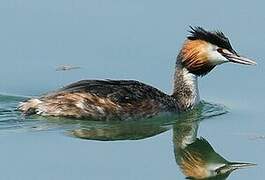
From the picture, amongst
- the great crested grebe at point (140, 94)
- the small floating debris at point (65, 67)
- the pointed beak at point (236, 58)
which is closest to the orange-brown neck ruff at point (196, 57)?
the great crested grebe at point (140, 94)

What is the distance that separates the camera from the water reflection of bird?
30.6 feet

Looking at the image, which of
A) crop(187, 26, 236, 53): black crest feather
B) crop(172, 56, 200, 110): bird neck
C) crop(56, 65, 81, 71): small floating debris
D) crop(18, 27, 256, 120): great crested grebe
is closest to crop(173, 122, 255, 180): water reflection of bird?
crop(18, 27, 256, 120): great crested grebe

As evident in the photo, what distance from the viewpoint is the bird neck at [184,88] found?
11.4m

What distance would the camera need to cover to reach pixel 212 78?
11.9 meters

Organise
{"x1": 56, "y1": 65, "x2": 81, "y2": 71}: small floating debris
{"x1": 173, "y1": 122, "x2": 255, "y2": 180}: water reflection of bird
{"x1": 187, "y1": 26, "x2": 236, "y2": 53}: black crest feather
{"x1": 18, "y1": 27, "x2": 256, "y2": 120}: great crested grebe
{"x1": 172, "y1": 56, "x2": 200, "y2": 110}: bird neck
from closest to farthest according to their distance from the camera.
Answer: {"x1": 173, "y1": 122, "x2": 255, "y2": 180}: water reflection of bird → {"x1": 18, "y1": 27, "x2": 256, "y2": 120}: great crested grebe → {"x1": 187, "y1": 26, "x2": 236, "y2": 53}: black crest feather → {"x1": 172, "y1": 56, "x2": 200, "y2": 110}: bird neck → {"x1": 56, "y1": 65, "x2": 81, "y2": 71}: small floating debris

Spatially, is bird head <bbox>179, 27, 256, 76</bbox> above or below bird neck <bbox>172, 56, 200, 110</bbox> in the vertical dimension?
above

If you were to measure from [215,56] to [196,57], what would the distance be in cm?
21

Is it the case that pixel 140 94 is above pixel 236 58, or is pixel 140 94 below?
below

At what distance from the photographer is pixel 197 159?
9.78 metres

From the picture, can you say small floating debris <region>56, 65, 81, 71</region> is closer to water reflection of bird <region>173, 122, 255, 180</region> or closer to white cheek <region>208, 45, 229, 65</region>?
white cheek <region>208, 45, 229, 65</region>

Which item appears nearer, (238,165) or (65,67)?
(238,165)

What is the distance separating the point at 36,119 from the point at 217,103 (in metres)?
1.98

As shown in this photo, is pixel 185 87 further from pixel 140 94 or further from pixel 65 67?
pixel 65 67

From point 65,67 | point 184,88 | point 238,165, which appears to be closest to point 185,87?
point 184,88
